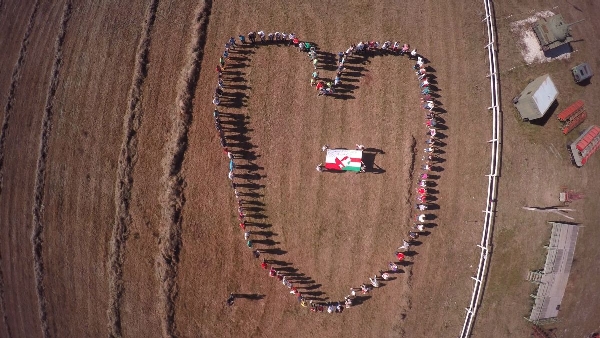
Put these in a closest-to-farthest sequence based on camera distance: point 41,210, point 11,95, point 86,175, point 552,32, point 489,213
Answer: point 489,213, point 552,32, point 86,175, point 41,210, point 11,95

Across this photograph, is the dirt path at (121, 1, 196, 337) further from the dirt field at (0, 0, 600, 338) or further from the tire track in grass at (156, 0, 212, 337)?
the tire track in grass at (156, 0, 212, 337)

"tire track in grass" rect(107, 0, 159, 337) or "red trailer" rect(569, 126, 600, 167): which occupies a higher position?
"red trailer" rect(569, 126, 600, 167)

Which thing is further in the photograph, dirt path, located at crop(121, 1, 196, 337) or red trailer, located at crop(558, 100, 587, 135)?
red trailer, located at crop(558, 100, 587, 135)

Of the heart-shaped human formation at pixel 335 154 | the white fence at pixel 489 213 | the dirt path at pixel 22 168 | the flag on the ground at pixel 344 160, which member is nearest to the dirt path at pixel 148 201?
the heart-shaped human formation at pixel 335 154

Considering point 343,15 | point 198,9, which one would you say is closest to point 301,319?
point 343,15

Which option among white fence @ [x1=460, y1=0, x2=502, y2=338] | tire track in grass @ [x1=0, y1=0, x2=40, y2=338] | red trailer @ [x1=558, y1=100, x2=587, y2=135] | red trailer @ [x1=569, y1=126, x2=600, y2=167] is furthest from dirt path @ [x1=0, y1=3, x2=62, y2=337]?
red trailer @ [x1=569, y1=126, x2=600, y2=167]

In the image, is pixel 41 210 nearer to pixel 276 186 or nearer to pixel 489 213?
pixel 276 186

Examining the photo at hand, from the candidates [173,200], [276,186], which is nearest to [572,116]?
[276,186]
